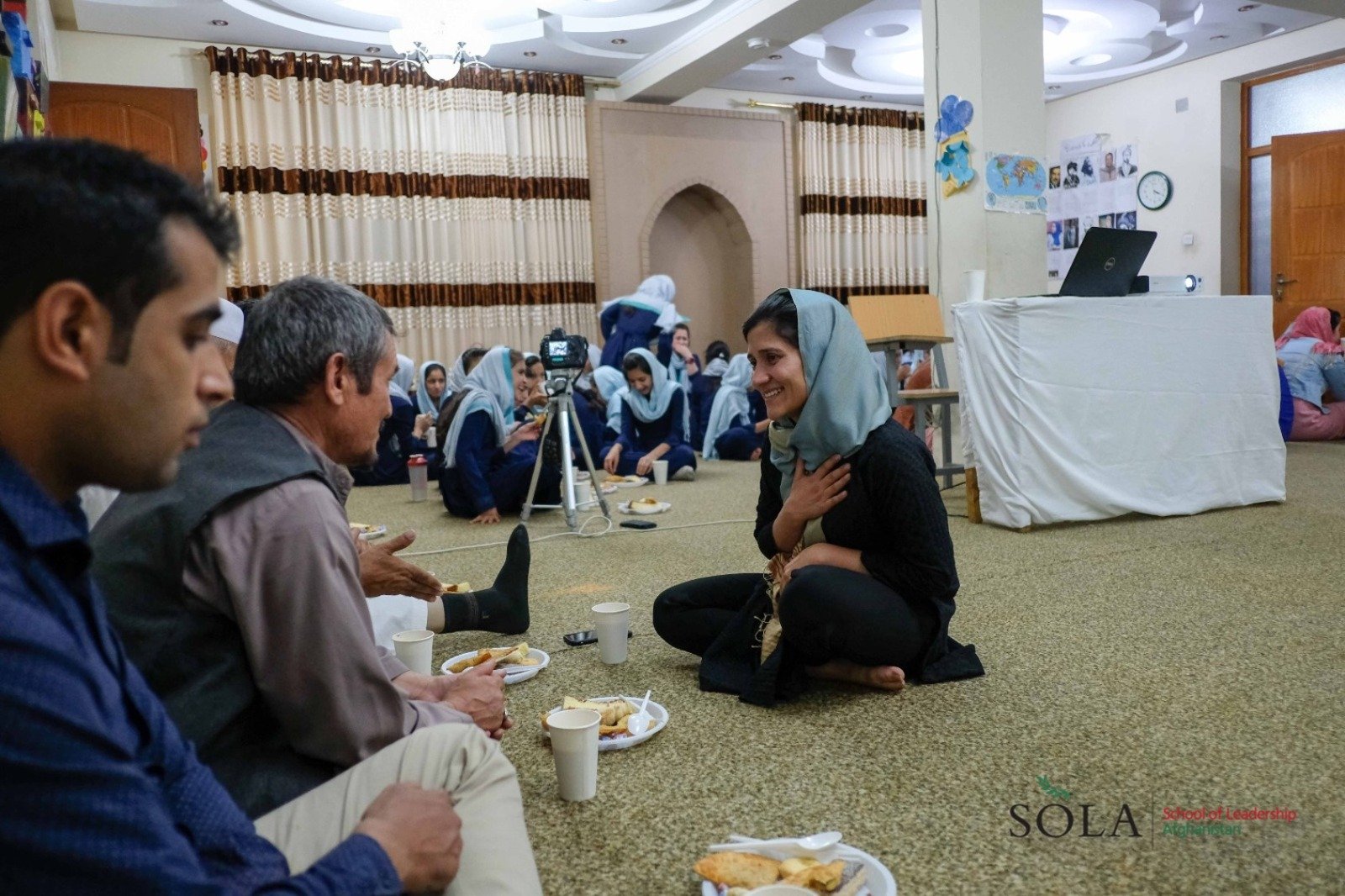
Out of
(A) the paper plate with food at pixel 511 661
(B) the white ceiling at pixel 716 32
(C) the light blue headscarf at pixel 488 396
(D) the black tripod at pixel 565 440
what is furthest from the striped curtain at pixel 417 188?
(A) the paper plate with food at pixel 511 661

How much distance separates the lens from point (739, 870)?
119cm

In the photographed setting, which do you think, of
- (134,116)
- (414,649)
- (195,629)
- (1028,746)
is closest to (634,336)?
(134,116)

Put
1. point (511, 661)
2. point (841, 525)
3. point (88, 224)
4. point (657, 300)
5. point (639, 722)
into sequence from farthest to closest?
point (657, 300) → point (511, 661) → point (841, 525) → point (639, 722) → point (88, 224)

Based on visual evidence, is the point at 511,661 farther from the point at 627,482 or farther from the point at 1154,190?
the point at 1154,190

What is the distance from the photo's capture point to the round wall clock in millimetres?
8539

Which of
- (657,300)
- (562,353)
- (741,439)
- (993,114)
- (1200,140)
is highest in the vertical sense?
(1200,140)

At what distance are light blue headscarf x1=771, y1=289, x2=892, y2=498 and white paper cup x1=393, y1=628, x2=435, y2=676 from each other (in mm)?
901

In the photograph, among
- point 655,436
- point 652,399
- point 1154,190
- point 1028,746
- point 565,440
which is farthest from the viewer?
point 1154,190

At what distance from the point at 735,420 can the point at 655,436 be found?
1.07m

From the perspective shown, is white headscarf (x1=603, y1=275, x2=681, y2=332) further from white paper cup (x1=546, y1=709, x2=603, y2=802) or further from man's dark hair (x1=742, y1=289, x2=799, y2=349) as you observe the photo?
white paper cup (x1=546, y1=709, x2=603, y2=802)

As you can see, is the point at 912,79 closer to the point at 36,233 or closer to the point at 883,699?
the point at 883,699

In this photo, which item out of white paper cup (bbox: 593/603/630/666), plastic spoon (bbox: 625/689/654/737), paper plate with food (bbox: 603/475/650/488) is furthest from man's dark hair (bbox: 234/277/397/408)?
paper plate with food (bbox: 603/475/650/488)

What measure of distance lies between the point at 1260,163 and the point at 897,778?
8.40 metres

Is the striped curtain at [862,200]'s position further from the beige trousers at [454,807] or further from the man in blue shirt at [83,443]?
the man in blue shirt at [83,443]
